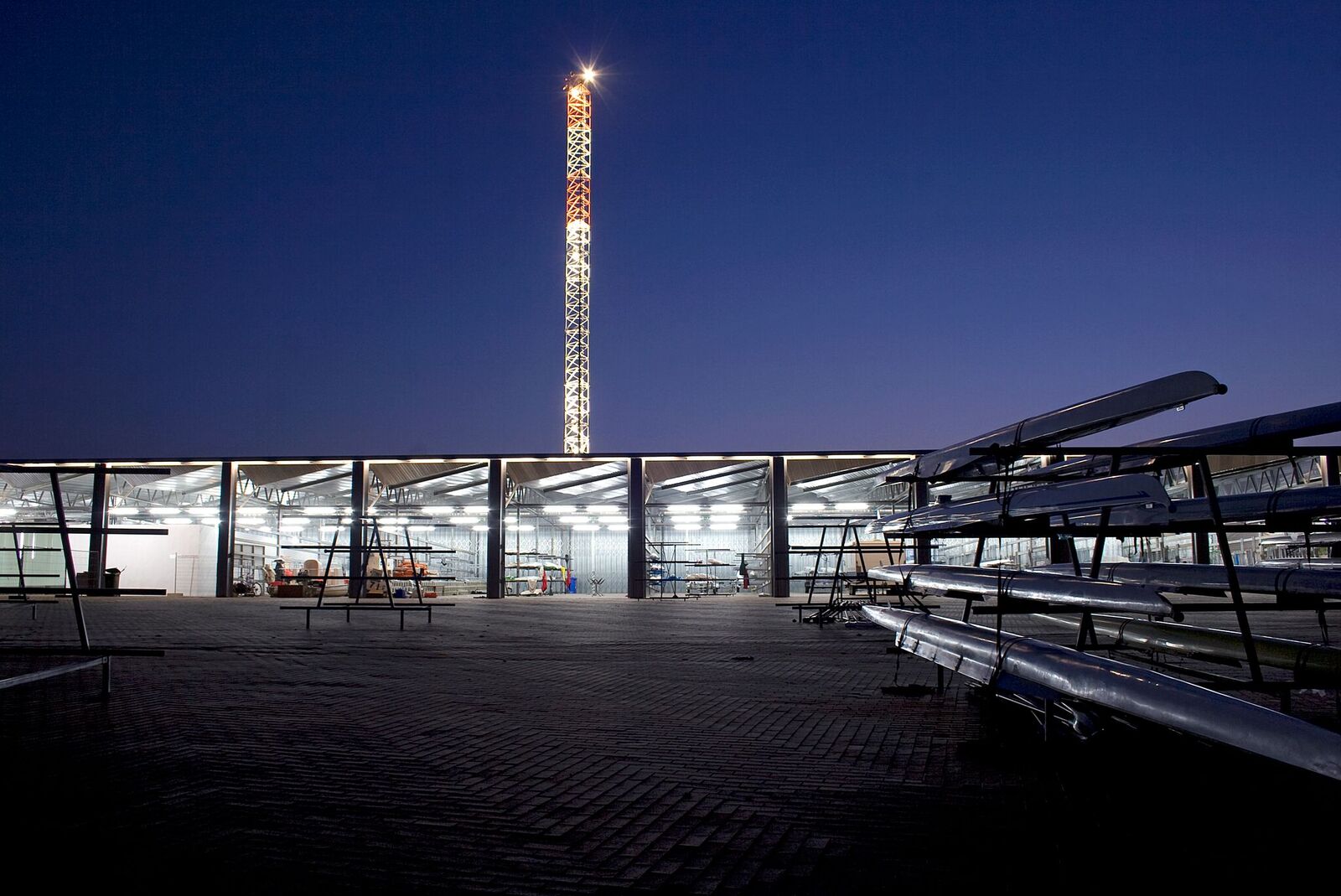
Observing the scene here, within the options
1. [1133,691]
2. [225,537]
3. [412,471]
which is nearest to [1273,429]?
[1133,691]

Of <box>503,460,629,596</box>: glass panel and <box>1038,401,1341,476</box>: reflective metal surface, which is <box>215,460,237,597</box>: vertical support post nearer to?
<box>503,460,629,596</box>: glass panel

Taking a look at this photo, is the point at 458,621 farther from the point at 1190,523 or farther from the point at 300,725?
the point at 1190,523

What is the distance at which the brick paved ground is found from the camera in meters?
1.92

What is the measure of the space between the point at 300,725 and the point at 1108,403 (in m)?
4.09

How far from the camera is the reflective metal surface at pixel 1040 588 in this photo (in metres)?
2.95

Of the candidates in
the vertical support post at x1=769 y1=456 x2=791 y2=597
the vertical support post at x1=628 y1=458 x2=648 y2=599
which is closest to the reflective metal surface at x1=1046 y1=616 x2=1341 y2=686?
the vertical support post at x1=769 y1=456 x2=791 y2=597

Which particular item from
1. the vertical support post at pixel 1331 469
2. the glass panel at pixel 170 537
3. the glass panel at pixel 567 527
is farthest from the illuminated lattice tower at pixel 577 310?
the vertical support post at pixel 1331 469

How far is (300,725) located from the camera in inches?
142

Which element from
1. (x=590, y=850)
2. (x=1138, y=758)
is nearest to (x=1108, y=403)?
(x=1138, y=758)

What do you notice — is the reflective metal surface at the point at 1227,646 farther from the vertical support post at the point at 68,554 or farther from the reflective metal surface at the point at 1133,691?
the vertical support post at the point at 68,554

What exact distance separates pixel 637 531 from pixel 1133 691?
2395 centimetres

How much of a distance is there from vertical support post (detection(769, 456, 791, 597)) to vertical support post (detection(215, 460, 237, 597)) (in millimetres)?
18048

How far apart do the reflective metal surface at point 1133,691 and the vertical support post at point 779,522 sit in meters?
20.3

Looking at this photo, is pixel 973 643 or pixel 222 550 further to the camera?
pixel 222 550
